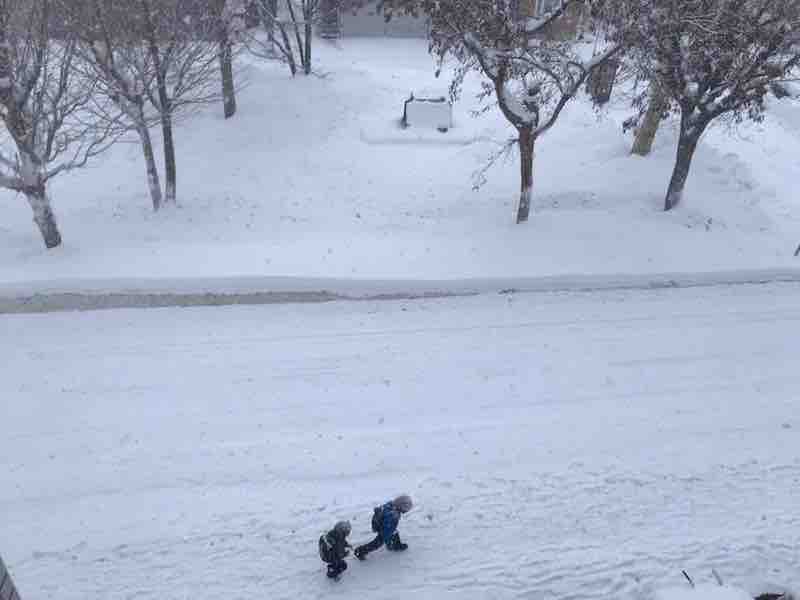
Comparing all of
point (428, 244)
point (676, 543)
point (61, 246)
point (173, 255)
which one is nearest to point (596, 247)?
point (428, 244)

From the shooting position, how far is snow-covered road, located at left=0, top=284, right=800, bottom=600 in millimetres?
8266

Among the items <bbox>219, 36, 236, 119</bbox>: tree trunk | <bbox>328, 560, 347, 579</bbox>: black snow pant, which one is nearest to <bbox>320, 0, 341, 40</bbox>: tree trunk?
<bbox>219, 36, 236, 119</bbox>: tree trunk

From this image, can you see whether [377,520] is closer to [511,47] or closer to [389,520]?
[389,520]

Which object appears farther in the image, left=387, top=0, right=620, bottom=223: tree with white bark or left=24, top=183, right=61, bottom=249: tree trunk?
left=24, top=183, right=61, bottom=249: tree trunk

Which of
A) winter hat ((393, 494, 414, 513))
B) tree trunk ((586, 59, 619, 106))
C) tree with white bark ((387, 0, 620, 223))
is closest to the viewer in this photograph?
winter hat ((393, 494, 414, 513))

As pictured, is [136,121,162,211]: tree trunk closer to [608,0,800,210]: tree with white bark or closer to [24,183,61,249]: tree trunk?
[24,183,61,249]: tree trunk

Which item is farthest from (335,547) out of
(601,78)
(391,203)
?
(601,78)

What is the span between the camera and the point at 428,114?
19.8 meters

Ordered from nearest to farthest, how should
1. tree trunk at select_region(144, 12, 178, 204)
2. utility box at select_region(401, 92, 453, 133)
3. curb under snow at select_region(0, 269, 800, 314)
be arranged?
curb under snow at select_region(0, 269, 800, 314), tree trunk at select_region(144, 12, 178, 204), utility box at select_region(401, 92, 453, 133)

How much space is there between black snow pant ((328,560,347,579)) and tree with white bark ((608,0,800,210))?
1079 cm

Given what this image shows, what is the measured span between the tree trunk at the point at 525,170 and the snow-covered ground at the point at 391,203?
0.34 meters

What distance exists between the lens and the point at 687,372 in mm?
11602

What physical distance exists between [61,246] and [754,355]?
45.2 ft

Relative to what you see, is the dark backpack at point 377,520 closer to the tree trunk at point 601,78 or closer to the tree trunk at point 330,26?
the tree trunk at point 601,78
